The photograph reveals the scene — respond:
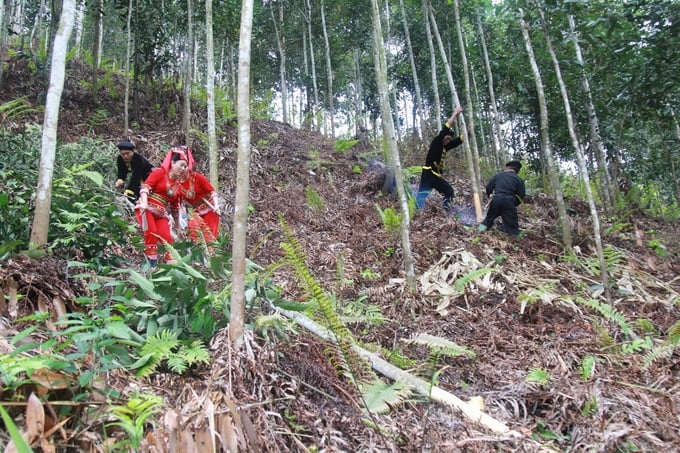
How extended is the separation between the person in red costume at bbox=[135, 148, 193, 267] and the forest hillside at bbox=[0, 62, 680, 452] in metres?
0.48

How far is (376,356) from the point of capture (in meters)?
3.38

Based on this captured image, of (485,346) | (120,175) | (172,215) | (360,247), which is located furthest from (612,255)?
(120,175)

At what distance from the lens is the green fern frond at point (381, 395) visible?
8.45ft

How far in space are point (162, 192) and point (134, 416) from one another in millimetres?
3284

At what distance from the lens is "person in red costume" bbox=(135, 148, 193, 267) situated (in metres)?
4.70

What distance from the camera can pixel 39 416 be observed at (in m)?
1.73

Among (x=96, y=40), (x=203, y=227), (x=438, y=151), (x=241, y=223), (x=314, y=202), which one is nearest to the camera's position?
(x=241, y=223)

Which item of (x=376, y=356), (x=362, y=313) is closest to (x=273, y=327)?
(x=376, y=356)

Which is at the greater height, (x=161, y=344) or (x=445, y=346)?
(x=161, y=344)

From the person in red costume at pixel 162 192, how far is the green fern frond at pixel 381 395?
2.99m

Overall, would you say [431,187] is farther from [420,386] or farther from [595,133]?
[420,386]

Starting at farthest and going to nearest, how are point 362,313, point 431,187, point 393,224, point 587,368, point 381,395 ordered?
point 431,187 → point 393,224 → point 362,313 → point 587,368 → point 381,395

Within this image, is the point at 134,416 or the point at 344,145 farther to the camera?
the point at 344,145

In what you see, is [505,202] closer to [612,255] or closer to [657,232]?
[612,255]
